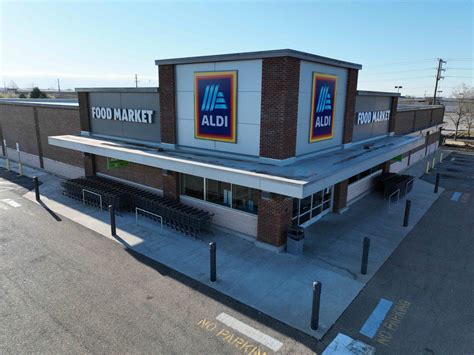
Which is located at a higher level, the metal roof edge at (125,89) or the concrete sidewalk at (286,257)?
the metal roof edge at (125,89)

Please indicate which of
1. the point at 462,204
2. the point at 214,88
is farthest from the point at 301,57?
the point at 462,204

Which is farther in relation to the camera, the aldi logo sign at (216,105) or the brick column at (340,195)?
the brick column at (340,195)

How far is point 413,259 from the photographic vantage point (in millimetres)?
12469

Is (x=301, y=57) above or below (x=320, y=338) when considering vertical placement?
above

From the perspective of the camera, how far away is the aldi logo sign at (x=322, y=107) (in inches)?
556

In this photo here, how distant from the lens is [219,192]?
14.6m

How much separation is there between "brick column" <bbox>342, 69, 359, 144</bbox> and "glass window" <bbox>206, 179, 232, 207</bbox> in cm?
699

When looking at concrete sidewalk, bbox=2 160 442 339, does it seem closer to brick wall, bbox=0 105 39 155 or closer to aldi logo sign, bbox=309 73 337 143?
aldi logo sign, bbox=309 73 337 143

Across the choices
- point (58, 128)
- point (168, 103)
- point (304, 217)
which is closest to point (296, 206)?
point (304, 217)

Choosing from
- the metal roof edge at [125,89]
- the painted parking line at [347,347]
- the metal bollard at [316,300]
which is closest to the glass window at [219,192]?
the metal roof edge at [125,89]

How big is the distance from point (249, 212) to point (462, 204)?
45.9 ft

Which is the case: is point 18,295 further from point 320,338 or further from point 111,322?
point 320,338

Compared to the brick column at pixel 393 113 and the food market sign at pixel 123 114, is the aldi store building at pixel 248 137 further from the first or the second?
the brick column at pixel 393 113

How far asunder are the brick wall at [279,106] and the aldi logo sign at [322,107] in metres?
1.58
